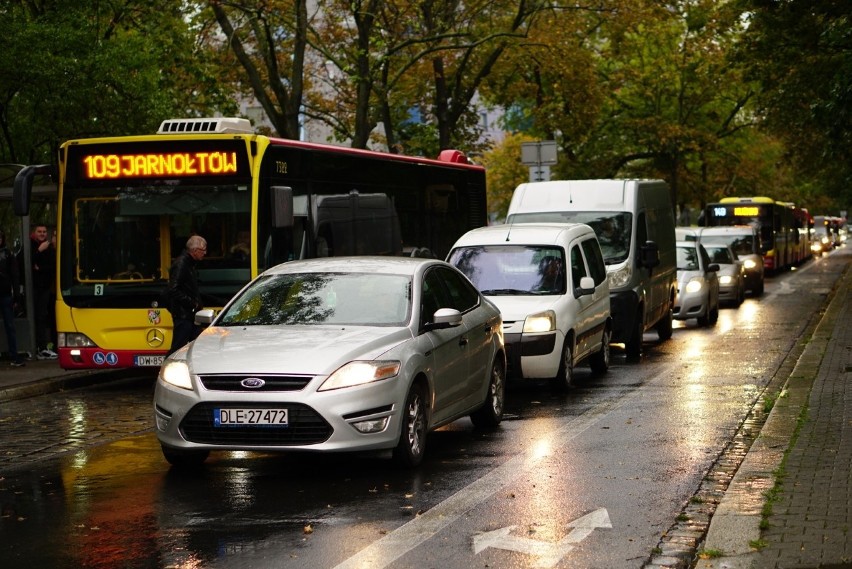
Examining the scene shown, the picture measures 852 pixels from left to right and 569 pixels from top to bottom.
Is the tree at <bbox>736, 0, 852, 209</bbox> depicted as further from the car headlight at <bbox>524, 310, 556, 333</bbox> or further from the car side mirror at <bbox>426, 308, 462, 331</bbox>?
the car side mirror at <bbox>426, 308, 462, 331</bbox>

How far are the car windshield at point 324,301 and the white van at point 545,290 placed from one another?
156 inches

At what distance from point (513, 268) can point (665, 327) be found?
724 centimetres

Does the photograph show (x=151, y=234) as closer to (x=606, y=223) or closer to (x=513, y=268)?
(x=513, y=268)

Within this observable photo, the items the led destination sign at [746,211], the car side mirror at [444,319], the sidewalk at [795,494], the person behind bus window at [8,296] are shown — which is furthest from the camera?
the led destination sign at [746,211]

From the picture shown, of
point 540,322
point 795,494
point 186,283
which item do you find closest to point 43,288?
point 186,283

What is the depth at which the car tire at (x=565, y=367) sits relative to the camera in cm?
1472

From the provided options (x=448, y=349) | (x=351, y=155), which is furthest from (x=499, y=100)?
(x=448, y=349)

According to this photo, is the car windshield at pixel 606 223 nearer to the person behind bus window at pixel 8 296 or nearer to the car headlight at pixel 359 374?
the person behind bus window at pixel 8 296

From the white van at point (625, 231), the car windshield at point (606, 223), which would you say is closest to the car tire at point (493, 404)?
the white van at point (625, 231)

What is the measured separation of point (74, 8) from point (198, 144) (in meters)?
9.70

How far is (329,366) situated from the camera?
30.6 ft

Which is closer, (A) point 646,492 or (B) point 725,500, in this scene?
(B) point 725,500

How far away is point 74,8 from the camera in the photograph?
24312 mm

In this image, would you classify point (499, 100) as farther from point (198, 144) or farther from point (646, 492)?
point (646, 492)
